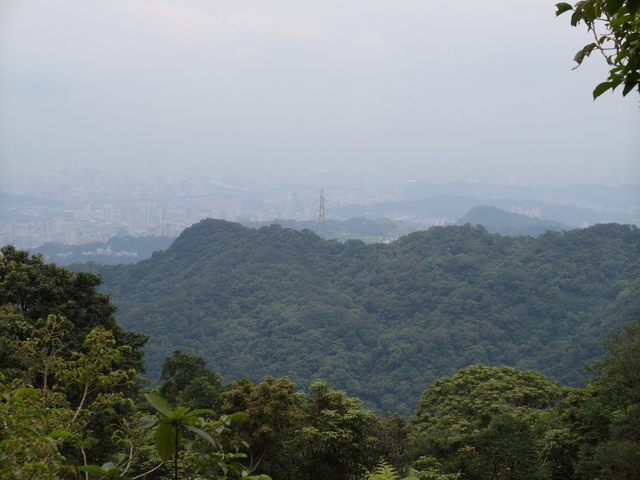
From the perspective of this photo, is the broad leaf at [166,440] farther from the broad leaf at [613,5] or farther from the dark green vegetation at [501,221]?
the dark green vegetation at [501,221]

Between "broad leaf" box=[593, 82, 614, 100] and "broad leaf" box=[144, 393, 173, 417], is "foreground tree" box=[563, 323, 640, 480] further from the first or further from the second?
"broad leaf" box=[144, 393, 173, 417]

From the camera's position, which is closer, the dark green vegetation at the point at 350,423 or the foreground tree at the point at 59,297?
the dark green vegetation at the point at 350,423

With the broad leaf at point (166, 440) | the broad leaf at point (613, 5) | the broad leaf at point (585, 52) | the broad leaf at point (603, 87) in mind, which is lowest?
the broad leaf at point (166, 440)

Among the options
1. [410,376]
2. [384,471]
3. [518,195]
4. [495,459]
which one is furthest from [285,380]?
[518,195]

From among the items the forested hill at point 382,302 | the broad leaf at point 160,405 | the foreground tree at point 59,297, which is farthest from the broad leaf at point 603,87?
the forested hill at point 382,302

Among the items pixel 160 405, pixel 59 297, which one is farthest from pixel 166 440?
pixel 59 297

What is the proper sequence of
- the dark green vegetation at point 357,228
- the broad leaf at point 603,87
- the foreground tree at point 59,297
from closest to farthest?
1. the broad leaf at point 603,87
2. the foreground tree at point 59,297
3. the dark green vegetation at point 357,228

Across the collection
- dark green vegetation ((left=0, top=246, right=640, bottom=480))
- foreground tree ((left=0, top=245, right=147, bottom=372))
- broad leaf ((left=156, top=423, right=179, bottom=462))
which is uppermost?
broad leaf ((left=156, top=423, right=179, bottom=462))

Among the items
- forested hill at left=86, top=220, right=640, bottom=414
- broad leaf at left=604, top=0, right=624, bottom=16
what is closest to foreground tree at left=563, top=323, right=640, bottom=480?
broad leaf at left=604, top=0, right=624, bottom=16

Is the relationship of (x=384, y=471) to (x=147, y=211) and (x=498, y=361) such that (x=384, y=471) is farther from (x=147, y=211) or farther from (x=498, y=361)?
(x=147, y=211)
